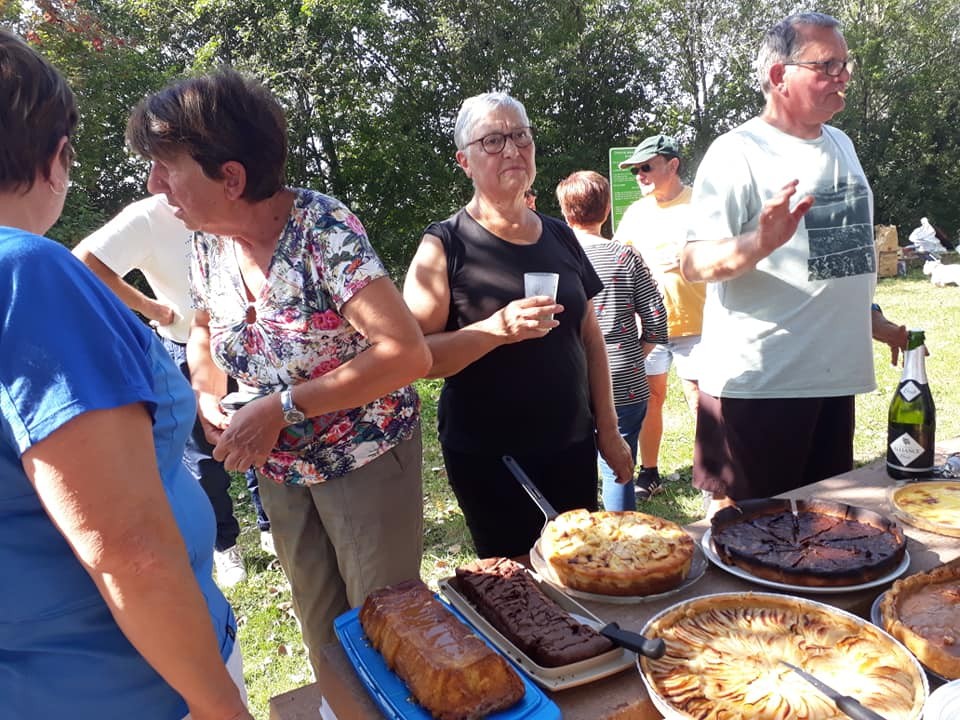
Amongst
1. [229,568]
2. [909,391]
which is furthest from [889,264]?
[229,568]

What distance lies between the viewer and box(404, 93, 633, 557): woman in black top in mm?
2260

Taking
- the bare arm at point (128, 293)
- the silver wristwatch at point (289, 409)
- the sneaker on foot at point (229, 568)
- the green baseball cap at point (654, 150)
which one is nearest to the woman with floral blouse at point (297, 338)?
the silver wristwatch at point (289, 409)

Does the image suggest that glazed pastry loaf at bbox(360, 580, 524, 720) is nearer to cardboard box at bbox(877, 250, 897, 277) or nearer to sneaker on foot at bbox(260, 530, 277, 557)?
sneaker on foot at bbox(260, 530, 277, 557)

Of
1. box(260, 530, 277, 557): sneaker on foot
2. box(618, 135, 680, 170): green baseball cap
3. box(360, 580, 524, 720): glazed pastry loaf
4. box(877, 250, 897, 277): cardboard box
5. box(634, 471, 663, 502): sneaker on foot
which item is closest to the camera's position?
box(360, 580, 524, 720): glazed pastry loaf

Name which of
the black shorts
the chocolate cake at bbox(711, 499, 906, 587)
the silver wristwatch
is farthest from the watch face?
the black shorts

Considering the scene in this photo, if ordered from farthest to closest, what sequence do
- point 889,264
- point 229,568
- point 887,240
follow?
1. point 887,240
2. point 889,264
3. point 229,568

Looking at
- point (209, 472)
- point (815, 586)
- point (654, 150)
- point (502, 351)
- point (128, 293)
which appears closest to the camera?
point (815, 586)

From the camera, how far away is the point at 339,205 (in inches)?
73.6

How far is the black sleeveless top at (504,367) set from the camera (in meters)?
2.26

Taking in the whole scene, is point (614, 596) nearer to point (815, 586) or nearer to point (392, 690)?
point (815, 586)

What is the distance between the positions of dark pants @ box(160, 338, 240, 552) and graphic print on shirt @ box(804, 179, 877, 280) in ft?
9.37

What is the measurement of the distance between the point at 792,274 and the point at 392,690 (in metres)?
1.87

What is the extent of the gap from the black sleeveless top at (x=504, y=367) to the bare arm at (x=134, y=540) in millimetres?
1299

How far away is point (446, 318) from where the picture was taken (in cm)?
226
